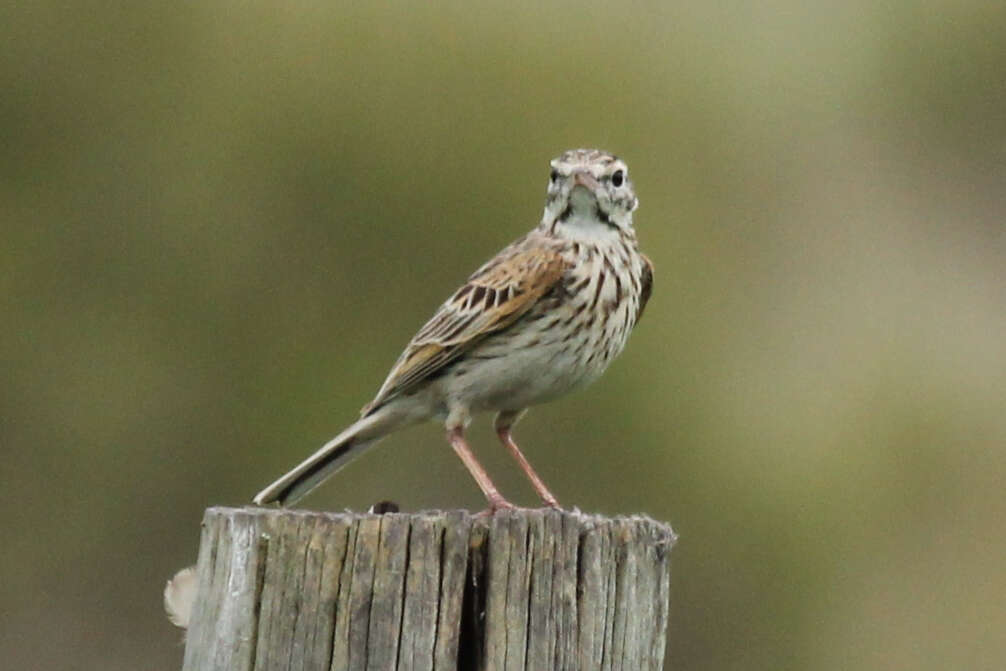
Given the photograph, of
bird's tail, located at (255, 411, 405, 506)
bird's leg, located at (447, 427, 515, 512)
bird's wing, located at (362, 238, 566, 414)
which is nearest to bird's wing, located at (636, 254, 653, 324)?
bird's wing, located at (362, 238, 566, 414)

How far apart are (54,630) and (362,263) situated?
4.08m

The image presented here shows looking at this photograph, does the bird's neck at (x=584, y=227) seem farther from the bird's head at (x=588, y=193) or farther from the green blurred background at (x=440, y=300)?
the green blurred background at (x=440, y=300)

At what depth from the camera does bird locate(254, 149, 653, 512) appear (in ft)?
29.3

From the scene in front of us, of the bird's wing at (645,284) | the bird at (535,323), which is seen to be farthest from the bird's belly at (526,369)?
the bird's wing at (645,284)

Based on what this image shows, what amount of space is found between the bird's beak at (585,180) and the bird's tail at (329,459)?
1180 millimetres

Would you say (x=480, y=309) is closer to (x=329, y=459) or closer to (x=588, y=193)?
(x=588, y=193)

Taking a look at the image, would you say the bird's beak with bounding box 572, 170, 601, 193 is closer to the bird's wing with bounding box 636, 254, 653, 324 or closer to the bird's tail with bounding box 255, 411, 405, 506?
the bird's wing with bounding box 636, 254, 653, 324

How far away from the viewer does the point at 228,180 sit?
2055 cm

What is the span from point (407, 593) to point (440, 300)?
525 inches

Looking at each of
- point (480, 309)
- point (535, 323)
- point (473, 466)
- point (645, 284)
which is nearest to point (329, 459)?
point (473, 466)

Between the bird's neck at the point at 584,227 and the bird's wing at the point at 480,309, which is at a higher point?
the bird's neck at the point at 584,227

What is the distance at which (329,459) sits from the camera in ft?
28.8

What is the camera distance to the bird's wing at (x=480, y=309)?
894 centimetres

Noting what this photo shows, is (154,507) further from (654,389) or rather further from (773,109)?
(773,109)
